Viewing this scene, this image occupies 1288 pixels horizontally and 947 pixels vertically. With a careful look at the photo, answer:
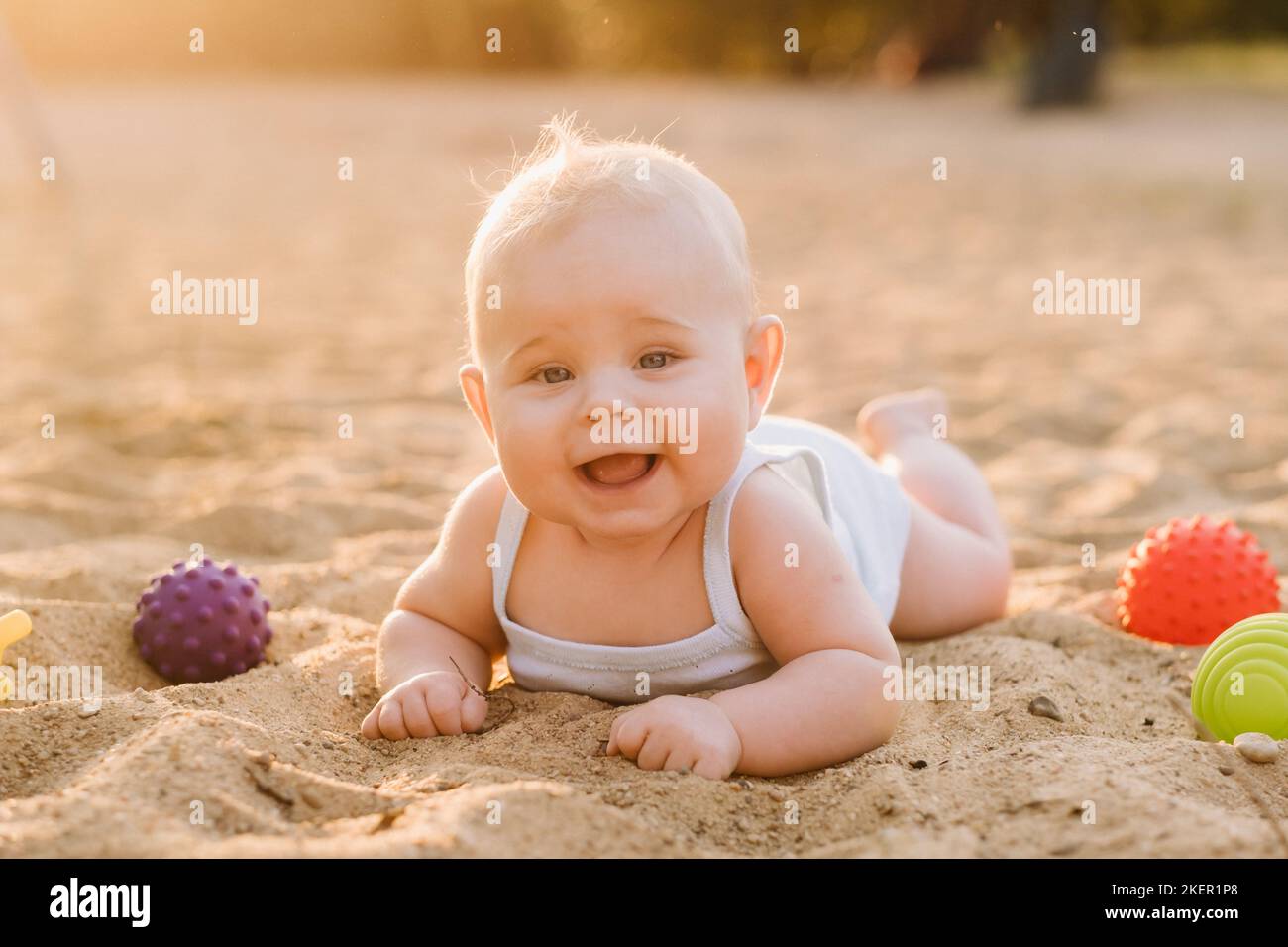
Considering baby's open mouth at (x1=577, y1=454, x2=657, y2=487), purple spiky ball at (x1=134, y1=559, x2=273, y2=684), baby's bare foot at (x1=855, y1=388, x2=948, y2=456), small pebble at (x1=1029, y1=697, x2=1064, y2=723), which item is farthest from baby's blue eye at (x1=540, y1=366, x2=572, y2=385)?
baby's bare foot at (x1=855, y1=388, x2=948, y2=456)

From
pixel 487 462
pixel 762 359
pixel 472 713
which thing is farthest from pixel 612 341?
pixel 487 462

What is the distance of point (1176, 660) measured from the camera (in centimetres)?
291

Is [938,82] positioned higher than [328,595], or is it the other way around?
[938,82]

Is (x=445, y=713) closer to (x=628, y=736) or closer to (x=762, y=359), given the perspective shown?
(x=628, y=736)

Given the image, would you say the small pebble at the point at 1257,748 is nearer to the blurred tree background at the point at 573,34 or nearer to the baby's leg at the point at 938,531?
the baby's leg at the point at 938,531

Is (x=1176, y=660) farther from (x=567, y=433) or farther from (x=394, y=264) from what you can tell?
(x=394, y=264)

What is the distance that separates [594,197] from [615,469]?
17.1 inches

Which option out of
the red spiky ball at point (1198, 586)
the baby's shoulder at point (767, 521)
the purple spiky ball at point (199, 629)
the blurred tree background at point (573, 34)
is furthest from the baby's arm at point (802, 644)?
the blurred tree background at point (573, 34)

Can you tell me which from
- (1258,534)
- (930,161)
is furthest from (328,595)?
(930,161)

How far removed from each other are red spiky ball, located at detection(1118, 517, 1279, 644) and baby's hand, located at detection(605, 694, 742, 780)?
1223 mm

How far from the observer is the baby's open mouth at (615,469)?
7.54 ft

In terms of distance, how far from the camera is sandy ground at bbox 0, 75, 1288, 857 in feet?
6.40

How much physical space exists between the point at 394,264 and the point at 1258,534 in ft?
20.4

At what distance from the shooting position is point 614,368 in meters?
A: 2.21
